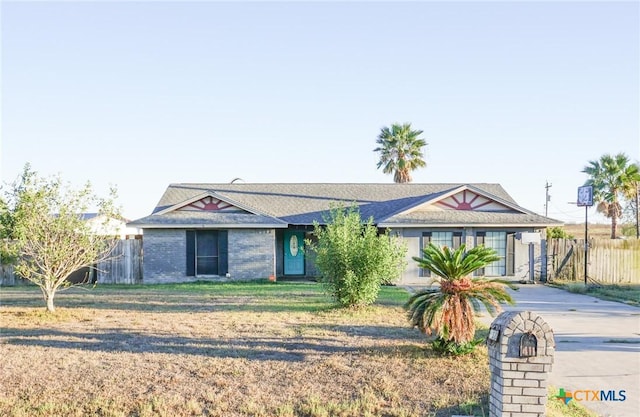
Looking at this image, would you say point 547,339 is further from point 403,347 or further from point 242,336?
point 242,336

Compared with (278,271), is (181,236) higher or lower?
higher

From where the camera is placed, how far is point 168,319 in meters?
13.2

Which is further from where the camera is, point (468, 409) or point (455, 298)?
point (455, 298)

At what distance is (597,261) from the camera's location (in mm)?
22812

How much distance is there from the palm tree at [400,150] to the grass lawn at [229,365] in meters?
20.3

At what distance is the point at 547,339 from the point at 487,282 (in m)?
3.35

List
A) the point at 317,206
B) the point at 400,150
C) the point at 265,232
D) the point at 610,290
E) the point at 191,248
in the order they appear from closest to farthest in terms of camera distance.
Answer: the point at 610,290 < the point at 191,248 < the point at 265,232 < the point at 317,206 < the point at 400,150

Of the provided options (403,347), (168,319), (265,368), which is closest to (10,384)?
(265,368)

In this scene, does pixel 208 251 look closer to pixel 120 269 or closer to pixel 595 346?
pixel 120 269

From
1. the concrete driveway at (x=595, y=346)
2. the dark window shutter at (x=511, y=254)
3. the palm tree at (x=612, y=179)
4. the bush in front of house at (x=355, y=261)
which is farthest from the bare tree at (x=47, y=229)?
the palm tree at (x=612, y=179)

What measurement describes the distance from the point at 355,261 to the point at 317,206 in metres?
11.9

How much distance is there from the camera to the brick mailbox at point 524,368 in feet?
19.2

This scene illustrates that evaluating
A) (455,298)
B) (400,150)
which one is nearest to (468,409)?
(455,298)

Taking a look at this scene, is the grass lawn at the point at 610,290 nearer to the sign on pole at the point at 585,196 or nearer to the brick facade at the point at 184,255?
the sign on pole at the point at 585,196
